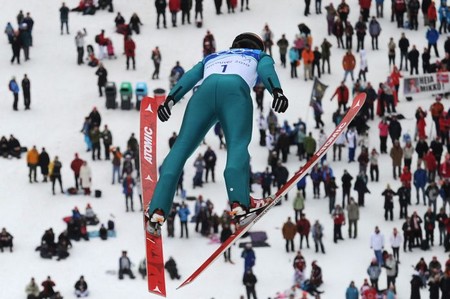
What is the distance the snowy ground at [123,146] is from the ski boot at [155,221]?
16.7 meters

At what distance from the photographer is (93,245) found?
37.7 meters

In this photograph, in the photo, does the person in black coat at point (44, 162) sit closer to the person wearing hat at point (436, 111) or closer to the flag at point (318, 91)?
the flag at point (318, 91)

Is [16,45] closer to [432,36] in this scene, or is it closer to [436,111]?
[432,36]

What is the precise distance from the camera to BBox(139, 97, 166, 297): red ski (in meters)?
19.5

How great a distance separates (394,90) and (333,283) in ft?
32.6

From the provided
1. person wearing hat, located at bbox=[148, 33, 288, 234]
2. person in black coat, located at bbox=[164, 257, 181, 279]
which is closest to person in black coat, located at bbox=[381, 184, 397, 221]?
person in black coat, located at bbox=[164, 257, 181, 279]

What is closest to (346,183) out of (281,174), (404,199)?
(404,199)

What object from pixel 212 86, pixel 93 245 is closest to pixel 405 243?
pixel 93 245

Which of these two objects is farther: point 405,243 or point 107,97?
point 107,97

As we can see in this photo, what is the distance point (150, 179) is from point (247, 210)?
7.45 ft

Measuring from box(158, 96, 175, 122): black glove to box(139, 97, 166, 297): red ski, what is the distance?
1.41 metres

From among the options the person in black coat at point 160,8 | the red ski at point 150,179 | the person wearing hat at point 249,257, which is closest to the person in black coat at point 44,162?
the person wearing hat at point 249,257

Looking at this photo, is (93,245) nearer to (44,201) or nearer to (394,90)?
(44,201)

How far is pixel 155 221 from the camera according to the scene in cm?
1873
